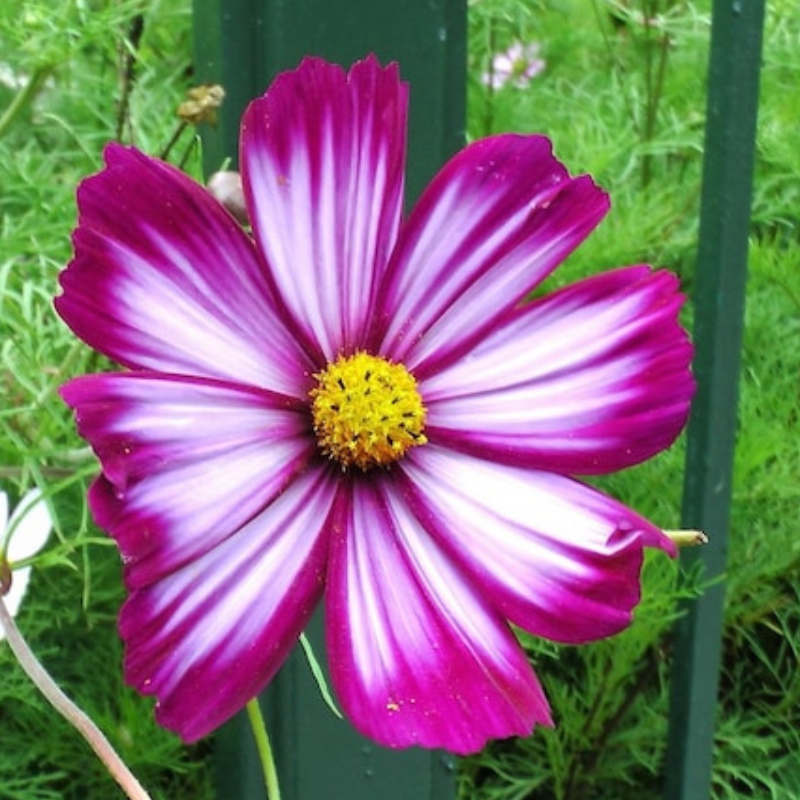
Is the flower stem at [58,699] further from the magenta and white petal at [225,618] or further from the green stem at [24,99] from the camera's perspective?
the green stem at [24,99]

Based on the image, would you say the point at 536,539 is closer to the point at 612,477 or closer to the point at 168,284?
the point at 168,284

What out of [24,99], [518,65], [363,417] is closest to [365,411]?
[363,417]

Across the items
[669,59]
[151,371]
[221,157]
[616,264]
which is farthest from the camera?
[669,59]

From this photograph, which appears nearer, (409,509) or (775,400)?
(409,509)

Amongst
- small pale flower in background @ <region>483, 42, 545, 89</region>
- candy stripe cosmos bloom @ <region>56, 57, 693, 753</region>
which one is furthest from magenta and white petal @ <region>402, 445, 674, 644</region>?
small pale flower in background @ <region>483, 42, 545, 89</region>

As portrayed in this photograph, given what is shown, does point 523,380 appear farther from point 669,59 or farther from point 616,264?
point 669,59

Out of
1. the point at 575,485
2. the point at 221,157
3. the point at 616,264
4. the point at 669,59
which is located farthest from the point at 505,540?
the point at 669,59
